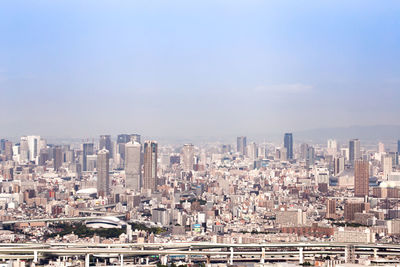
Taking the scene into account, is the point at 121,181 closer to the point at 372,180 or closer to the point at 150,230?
the point at 372,180

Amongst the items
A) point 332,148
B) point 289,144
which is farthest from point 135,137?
point 332,148

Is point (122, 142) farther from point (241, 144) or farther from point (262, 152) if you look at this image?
point (262, 152)

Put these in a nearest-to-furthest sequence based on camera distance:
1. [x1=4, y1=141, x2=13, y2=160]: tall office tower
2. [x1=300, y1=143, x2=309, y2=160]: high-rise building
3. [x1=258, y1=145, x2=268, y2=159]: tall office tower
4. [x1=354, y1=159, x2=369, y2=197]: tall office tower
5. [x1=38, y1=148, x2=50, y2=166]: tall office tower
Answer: [x1=354, y1=159, x2=369, y2=197]: tall office tower → [x1=300, y1=143, x2=309, y2=160]: high-rise building → [x1=258, y1=145, x2=268, y2=159]: tall office tower → [x1=4, y1=141, x2=13, y2=160]: tall office tower → [x1=38, y1=148, x2=50, y2=166]: tall office tower

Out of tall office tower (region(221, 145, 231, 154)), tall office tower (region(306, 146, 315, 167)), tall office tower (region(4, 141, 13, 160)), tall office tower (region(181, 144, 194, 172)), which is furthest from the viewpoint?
tall office tower (region(4, 141, 13, 160))

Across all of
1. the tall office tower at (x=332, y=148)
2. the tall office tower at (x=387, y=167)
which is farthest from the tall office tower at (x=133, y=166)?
the tall office tower at (x=387, y=167)

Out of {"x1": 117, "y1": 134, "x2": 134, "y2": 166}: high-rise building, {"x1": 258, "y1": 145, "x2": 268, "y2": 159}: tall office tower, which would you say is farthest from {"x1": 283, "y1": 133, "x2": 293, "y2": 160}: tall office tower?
{"x1": 117, "y1": 134, "x2": 134, "y2": 166}: high-rise building

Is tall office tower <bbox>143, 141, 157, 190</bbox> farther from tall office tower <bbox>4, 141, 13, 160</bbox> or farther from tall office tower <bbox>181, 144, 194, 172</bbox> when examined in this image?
tall office tower <bbox>4, 141, 13, 160</bbox>
